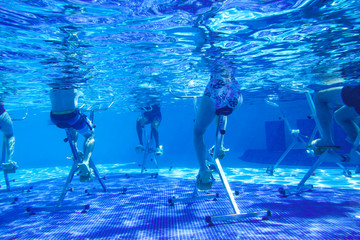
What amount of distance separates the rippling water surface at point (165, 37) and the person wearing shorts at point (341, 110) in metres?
2.76

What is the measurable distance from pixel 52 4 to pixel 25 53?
12.0 feet

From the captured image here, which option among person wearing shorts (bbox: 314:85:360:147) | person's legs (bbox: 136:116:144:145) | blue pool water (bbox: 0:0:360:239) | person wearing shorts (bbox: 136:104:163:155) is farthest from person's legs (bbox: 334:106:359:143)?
person's legs (bbox: 136:116:144:145)

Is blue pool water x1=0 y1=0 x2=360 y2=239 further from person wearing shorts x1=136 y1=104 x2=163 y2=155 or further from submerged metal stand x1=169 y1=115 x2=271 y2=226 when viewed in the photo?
person wearing shorts x1=136 y1=104 x2=163 y2=155

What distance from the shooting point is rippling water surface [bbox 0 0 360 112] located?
16.7ft

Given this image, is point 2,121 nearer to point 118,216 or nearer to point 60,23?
point 60,23

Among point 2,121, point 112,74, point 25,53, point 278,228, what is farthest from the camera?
point 112,74

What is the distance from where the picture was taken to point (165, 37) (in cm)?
684

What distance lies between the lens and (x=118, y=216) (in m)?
5.01

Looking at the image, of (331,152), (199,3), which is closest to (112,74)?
(199,3)

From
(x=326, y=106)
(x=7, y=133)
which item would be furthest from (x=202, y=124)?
(x=7, y=133)

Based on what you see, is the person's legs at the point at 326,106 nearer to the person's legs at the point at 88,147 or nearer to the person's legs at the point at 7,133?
the person's legs at the point at 88,147

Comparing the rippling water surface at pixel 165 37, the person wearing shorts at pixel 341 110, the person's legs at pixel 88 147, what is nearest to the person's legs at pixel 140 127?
the rippling water surface at pixel 165 37

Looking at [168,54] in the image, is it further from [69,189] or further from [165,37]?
[69,189]

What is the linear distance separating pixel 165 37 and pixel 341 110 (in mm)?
5303
